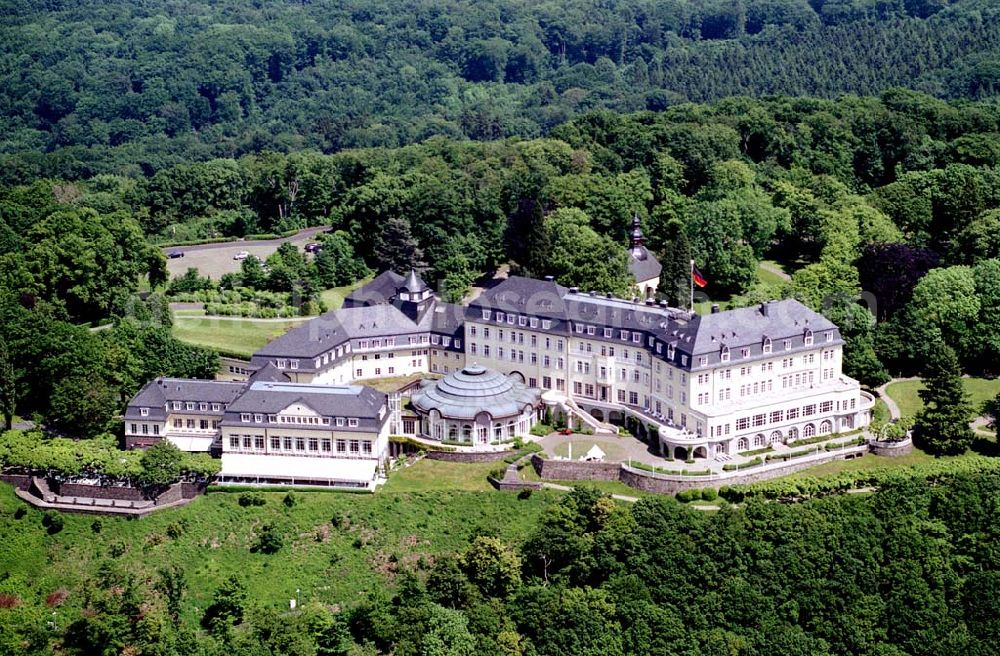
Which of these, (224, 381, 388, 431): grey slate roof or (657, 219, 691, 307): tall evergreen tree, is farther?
(657, 219, 691, 307): tall evergreen tree

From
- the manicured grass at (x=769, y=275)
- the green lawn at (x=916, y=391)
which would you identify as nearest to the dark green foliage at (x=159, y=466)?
the green lawn at (x=916, y=391)

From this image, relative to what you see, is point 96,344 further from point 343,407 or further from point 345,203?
point 345,203

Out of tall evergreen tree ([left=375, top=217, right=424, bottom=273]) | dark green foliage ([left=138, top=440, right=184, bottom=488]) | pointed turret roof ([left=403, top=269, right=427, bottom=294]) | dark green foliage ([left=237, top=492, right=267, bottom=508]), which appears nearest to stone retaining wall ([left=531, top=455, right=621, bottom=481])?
dark green foliage ([left=237, top=492, right=267, bottom=508])

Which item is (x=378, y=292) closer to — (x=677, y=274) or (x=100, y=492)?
(x=677, y=274)

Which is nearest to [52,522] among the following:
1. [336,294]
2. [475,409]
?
[475,409]

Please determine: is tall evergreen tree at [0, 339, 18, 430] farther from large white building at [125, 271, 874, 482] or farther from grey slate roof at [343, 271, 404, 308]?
grey slate roof at [343, 271, 404, 308]

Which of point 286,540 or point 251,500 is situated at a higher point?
point 251,500

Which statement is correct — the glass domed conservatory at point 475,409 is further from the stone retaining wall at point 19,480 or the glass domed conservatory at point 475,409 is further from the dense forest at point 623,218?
the stone retaining wall at point 19,480
